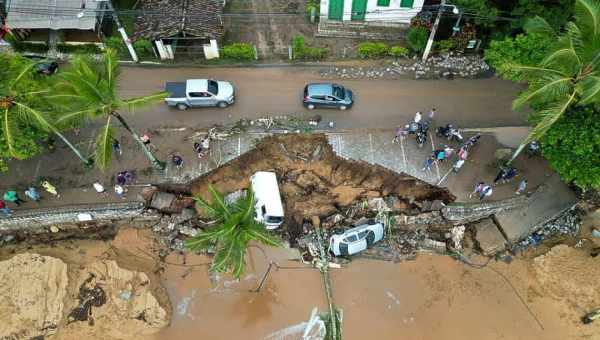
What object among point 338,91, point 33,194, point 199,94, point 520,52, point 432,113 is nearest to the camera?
point 520,52

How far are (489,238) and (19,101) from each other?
23419 millimetres

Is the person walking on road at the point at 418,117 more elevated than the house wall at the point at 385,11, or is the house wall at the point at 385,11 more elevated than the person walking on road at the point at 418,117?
the house wall at the point at 385,11

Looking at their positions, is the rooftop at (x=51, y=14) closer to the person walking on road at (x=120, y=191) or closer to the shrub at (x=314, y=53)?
the person walking on road at (x=120, y=191)

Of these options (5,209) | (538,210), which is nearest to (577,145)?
(538,210)

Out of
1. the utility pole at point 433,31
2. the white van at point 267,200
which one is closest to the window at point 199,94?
Result: the white van at point 267,200

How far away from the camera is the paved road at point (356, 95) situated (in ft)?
82.0

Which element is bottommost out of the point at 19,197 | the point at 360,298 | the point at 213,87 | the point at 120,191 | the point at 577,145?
the point at 360,298

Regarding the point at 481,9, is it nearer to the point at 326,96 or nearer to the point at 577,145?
the point at 326,96

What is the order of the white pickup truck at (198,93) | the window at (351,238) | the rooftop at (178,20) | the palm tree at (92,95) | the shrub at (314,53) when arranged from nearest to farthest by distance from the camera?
the palm tree at (92,95) < the window at (351,238) < the white pickup truck at (198,93) < the rooftop at (178,20) < the shrub at (314,53)

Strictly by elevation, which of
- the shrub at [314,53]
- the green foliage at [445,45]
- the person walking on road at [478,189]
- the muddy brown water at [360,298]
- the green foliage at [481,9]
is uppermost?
the green foliage at [481,9]

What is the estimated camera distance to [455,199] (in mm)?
23188

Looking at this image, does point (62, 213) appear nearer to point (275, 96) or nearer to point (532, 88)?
point (275, 96)

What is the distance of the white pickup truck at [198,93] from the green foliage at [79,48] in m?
6.27

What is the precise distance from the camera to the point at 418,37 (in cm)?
2617
